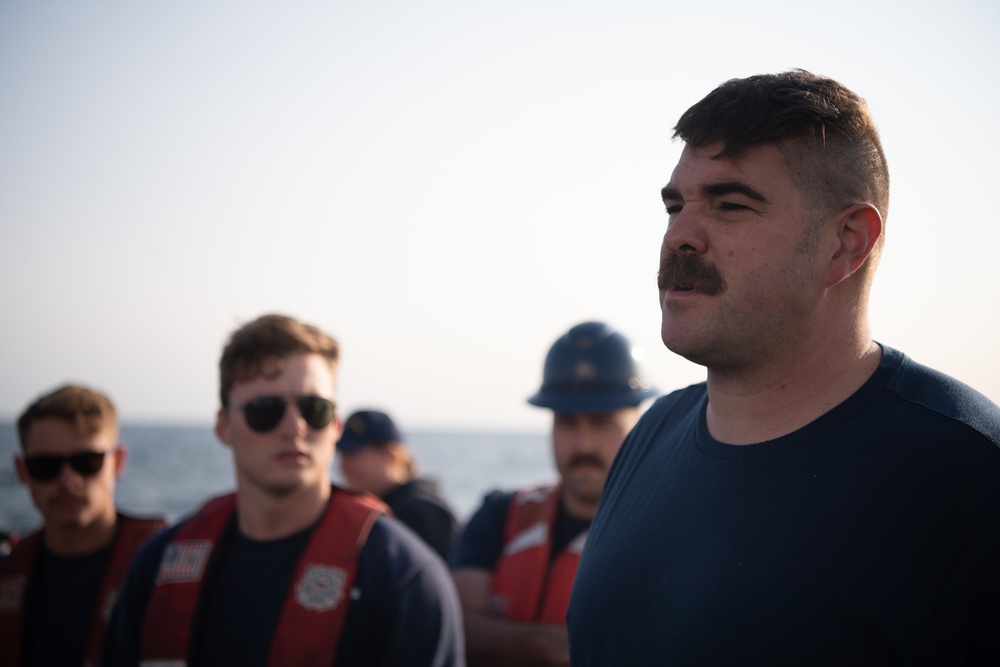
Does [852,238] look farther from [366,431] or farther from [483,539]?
[366,431]

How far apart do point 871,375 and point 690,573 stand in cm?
67

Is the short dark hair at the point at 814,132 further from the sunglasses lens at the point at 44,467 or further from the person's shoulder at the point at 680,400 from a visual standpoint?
the sunglasses lens at the point at 44,467

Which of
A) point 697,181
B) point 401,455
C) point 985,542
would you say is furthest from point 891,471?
point 401,455

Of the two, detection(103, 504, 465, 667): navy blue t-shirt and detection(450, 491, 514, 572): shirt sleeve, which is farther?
detection(450, 491, 514, 572): shirt sleeve

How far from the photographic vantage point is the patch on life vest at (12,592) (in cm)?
467

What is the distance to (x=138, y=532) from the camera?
499 cm

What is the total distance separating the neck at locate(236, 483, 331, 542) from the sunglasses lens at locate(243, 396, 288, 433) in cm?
31

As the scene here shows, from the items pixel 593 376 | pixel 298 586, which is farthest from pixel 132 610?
pixel 593 376

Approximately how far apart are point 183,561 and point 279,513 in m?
0.49

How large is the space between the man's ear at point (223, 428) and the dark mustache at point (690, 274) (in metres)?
2.64

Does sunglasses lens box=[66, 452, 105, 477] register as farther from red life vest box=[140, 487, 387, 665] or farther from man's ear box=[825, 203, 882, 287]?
man's ear box=[825, 203, 882, 287]

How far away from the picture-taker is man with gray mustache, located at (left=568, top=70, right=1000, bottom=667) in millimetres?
1683

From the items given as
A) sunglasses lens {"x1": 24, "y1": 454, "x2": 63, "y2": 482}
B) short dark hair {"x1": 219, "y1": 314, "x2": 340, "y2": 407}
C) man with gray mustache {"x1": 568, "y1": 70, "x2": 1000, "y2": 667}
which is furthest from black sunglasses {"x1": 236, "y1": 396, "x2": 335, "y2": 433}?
man with gray mustache {"x1": 568, "y1": 70, "x2": 1000, "y2": 667}

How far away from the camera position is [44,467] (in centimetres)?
500
